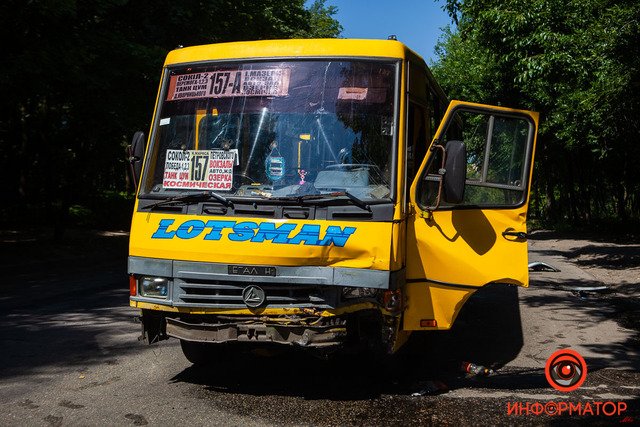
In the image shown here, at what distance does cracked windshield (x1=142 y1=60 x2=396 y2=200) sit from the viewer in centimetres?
544

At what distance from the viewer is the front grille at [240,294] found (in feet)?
16.6

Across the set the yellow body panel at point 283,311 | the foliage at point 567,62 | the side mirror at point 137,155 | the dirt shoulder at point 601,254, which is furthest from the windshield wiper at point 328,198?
the foliage at point 567,62

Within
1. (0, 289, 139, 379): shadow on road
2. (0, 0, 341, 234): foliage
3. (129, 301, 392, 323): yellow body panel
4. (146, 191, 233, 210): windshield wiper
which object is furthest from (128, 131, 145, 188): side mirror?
(0, 0, 341, 234): foliage

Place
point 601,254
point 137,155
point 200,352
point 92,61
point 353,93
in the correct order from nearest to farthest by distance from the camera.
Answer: point 353,93, point 137,155, point 200,352, point 92,61, point 601,254

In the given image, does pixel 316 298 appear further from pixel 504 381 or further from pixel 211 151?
pixel 504 381

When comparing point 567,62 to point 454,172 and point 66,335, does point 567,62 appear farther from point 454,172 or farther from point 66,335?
point 66,335

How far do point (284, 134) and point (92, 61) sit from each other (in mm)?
10488

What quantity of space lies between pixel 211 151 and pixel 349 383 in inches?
88.7

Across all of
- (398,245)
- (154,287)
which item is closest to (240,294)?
(154,287)

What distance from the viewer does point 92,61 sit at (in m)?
14.7

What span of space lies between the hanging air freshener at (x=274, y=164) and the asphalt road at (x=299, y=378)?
1.37 m

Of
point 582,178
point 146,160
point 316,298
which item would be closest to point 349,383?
point 316,298

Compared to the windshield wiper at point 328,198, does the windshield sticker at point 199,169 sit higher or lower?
higher

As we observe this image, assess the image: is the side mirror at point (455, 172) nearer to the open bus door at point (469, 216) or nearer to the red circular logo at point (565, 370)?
the open bus door at point (469, 216)
